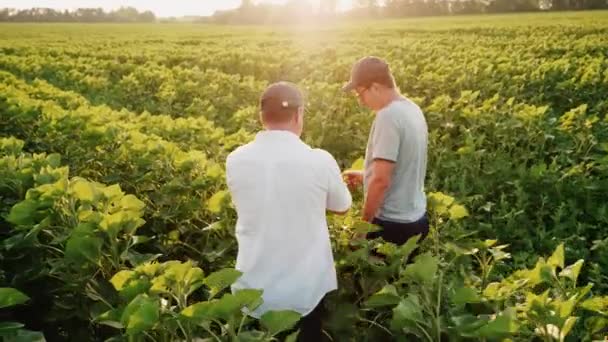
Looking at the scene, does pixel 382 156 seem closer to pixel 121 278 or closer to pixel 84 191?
pixel 84 191

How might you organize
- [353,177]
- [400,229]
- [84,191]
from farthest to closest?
[353,177] < [400,229] < [84,191]

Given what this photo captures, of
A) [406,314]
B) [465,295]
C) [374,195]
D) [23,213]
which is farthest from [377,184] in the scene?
[23,213]

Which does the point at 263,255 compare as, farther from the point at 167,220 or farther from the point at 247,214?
the point at 167,220

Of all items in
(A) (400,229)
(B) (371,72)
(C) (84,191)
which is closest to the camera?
(C) (84,191)

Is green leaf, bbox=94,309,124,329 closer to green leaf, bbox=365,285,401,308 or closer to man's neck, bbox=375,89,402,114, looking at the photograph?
green leaf, bbox=365,285,401,308

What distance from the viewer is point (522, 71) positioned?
11344mm

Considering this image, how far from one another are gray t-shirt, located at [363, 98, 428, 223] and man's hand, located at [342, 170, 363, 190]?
0.12 meters

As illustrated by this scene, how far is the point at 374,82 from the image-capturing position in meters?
3.57

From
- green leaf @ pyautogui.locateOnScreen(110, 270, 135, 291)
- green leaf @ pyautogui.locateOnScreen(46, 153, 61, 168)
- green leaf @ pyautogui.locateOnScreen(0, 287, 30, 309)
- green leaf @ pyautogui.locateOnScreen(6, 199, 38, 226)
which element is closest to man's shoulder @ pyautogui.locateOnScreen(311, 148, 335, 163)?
green leaf @ pyautogui.locateOnScreen(110, 270, 135, 291)

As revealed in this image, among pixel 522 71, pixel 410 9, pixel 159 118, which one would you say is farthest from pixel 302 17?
pixel 159 118

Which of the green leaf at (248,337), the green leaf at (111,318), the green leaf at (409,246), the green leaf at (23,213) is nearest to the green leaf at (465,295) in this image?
the green leaf at (409,246)

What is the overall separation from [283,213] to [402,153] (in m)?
1.21

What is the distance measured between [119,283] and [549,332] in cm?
141

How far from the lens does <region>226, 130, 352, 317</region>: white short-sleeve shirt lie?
2631 millimetres
